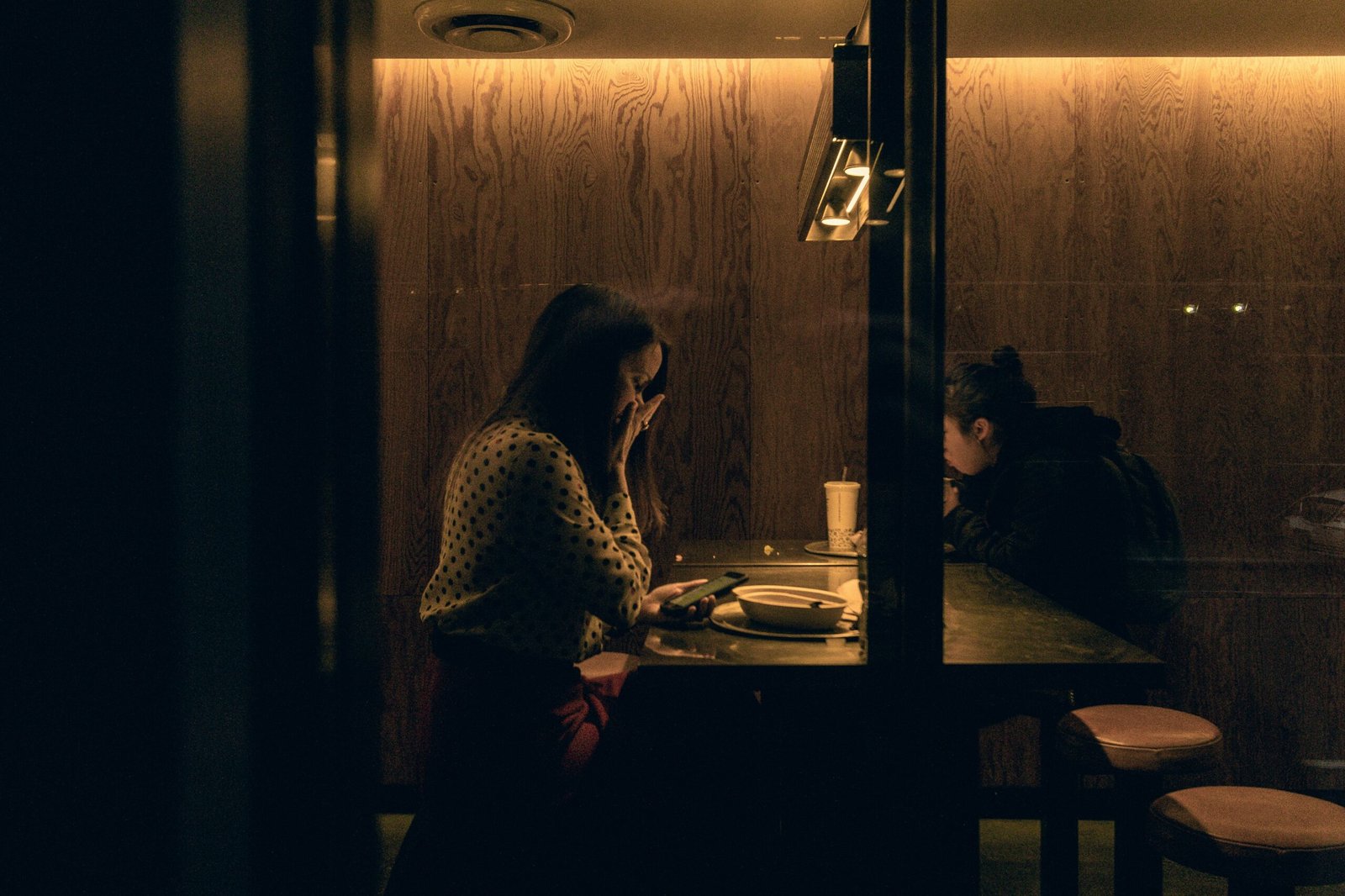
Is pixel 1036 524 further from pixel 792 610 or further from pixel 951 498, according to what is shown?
Result: pixel 792 610

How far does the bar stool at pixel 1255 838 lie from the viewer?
1.39 m

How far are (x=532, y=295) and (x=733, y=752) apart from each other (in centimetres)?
188

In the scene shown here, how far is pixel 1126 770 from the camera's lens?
5.83 ft

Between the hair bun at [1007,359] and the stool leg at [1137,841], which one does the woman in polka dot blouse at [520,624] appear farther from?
the hair bun at [1007,359]

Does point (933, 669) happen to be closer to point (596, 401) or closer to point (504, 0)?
point (596, 401)

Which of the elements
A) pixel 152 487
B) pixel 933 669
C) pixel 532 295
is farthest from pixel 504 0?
pixel 152 487

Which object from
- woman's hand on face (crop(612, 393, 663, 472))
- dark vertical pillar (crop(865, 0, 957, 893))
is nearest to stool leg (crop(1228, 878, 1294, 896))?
dark vertical pillar (crop(865, 0, 957, 893))

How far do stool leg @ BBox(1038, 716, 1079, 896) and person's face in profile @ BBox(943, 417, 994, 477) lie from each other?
0.76m

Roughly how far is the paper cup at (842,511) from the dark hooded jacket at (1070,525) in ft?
1.50

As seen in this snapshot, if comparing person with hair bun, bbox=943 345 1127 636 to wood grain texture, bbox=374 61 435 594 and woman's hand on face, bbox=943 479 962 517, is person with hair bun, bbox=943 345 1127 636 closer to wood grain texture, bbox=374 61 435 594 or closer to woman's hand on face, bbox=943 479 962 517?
woman's hand on face, bbox=943 479 962 517

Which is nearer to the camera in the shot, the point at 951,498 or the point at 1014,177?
the point at 951,498

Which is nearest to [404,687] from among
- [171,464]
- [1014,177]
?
[1014,177]

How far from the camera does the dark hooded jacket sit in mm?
2072

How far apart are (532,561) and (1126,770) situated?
120cm
